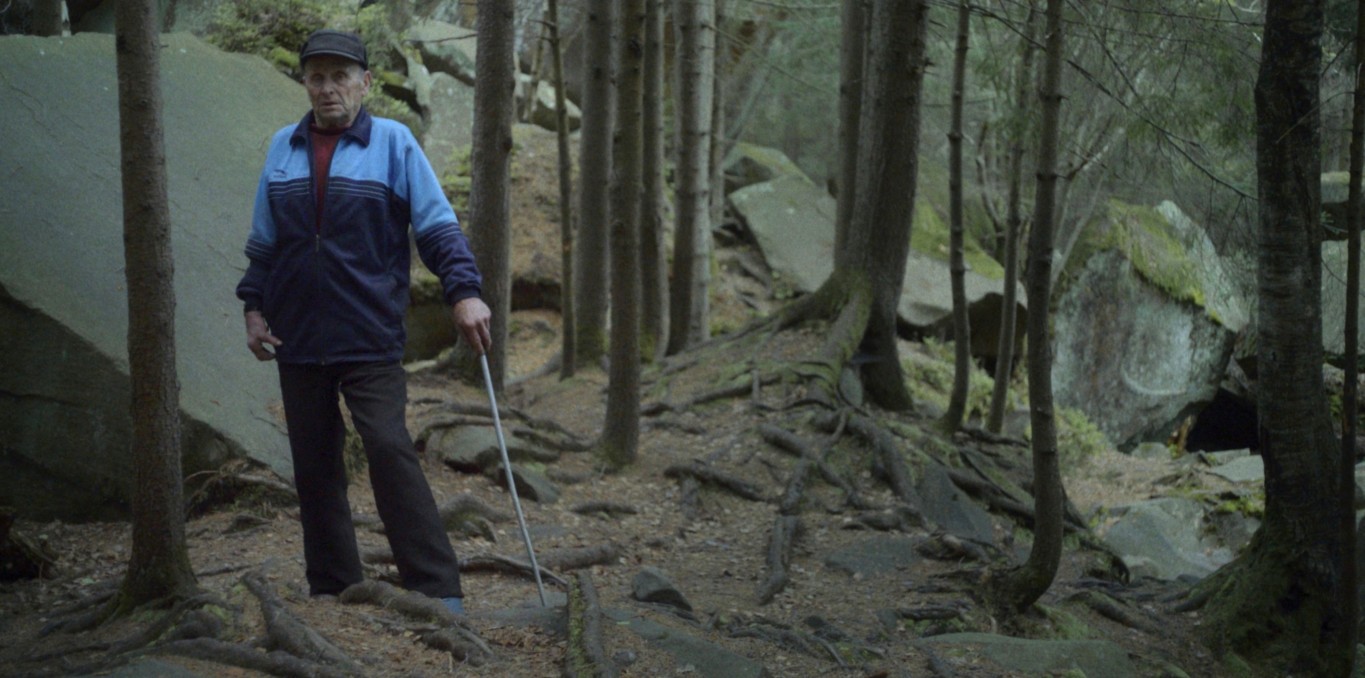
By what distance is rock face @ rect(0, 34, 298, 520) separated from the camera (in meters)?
5.70

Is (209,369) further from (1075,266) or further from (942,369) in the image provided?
(1075,266)

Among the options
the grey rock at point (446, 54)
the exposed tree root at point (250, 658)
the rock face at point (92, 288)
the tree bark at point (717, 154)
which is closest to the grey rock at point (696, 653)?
the exposed tree root at point (250, 658)

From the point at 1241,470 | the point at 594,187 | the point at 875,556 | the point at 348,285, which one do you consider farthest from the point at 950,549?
the point at 1241,470

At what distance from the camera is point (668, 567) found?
6680 millimetres

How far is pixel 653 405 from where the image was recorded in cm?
989

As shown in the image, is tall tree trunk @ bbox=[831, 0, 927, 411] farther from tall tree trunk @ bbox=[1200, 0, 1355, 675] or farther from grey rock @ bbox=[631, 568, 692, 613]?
grey rock @ bbox=[631, 568, 692, 613]

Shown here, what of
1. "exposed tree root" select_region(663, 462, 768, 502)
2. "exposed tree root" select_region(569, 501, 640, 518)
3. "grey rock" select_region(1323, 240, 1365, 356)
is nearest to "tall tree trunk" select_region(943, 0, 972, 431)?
"grey rock" select_region(1323, 240, 1365, 356)

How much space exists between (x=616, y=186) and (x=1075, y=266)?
1162 cm

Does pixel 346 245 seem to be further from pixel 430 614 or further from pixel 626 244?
pixel 626 244

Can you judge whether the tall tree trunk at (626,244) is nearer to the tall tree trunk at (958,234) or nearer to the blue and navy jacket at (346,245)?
the tall tree trunk at (958,234)

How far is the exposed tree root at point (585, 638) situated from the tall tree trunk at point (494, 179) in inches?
174

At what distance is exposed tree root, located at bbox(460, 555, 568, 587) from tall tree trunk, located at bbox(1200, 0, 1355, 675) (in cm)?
344

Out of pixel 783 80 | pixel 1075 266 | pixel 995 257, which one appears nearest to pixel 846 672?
pixel 1075 266

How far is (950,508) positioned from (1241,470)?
6.23m
